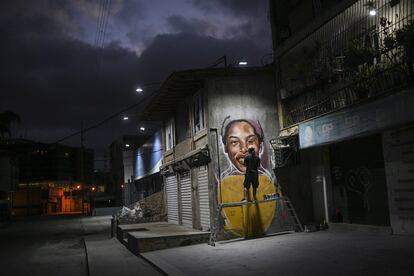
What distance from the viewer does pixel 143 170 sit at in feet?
128

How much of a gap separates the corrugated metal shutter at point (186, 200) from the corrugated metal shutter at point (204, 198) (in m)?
A: 1.51

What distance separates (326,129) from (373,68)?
215 cm

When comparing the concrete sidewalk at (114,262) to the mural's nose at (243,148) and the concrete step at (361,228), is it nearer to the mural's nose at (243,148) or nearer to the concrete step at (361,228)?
the mural's nose at (243,148)

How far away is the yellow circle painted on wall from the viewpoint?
1515 cm

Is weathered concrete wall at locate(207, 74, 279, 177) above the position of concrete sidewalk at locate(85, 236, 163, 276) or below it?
above

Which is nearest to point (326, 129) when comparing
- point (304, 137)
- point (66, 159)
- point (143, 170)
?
point (304, 137)

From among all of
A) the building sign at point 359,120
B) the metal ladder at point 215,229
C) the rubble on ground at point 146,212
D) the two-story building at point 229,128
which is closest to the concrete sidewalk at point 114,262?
the metal ladder at point 215,229

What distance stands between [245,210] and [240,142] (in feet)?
7.59

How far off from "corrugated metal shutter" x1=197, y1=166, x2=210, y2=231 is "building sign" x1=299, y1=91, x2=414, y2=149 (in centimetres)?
447

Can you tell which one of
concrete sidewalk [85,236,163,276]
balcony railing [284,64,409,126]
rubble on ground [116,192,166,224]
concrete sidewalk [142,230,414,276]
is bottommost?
concrete sidewalk [85,236,163,276]

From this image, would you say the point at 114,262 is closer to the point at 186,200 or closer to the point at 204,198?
the point at 204,198

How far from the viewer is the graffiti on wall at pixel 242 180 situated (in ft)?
49.9

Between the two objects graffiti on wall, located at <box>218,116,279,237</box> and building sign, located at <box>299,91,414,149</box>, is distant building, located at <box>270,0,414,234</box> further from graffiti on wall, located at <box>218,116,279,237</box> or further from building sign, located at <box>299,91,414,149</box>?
graffiti on wall, located at <box>218,116,279,237</box>

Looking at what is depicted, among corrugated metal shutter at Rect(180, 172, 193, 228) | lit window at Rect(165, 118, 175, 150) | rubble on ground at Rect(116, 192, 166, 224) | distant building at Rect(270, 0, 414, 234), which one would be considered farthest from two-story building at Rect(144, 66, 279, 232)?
rubble on ground at Rect(116, 192, 166, 224)
